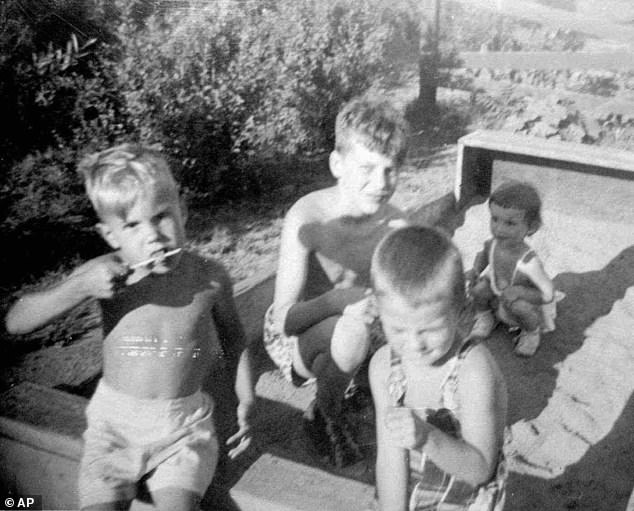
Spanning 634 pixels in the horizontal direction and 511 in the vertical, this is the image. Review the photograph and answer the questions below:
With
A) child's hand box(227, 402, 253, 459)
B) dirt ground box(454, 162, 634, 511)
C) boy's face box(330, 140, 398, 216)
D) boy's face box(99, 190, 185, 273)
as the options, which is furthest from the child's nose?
dirt ground box(454, 162, 634, 511)

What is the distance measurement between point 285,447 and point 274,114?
240cm

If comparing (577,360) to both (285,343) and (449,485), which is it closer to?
(285,343)

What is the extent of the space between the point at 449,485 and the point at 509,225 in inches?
56.2

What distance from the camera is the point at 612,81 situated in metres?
5.55

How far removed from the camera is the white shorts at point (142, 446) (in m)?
1.33

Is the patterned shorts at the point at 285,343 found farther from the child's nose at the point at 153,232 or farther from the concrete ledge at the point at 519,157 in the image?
the concrete ledge at the point at 519,157

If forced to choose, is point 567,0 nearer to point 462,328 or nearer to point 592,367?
point 592,367

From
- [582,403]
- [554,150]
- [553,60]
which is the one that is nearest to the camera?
[582,403]

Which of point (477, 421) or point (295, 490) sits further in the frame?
point (295, 490)

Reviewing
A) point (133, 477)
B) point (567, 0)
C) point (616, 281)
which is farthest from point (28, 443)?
point (567, 0)

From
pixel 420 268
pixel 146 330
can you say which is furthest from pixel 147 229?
pixel 420 268

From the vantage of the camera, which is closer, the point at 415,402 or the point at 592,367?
the point at 415,402

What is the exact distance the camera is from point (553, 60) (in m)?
4.49

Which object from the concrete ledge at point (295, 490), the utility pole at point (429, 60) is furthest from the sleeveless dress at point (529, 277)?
the utility pole at point (429, 60)
